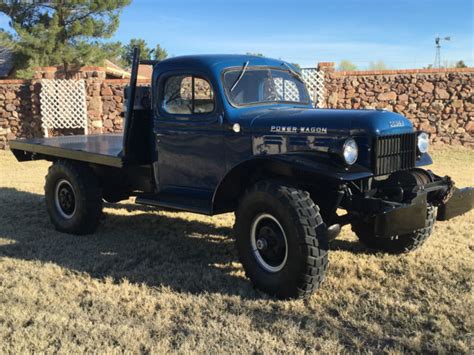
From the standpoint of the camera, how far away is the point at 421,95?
12.4 m

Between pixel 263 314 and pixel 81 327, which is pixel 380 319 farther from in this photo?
pixel 81 327

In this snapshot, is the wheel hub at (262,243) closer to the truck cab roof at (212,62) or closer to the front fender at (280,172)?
the front fender at (280,172)

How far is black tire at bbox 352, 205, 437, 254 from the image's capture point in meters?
4.35

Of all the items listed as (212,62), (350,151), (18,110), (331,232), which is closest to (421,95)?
(212,62)

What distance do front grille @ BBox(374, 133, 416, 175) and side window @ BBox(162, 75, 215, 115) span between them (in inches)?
60.1

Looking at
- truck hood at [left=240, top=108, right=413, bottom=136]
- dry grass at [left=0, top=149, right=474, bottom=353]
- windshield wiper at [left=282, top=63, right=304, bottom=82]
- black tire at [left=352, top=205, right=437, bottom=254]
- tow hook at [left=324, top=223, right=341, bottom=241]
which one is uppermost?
windshield wiper at [left=282, top=63, right=304, bottom=82]

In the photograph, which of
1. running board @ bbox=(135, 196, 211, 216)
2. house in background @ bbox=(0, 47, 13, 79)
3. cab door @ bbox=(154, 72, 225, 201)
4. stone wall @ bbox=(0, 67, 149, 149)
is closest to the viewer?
running board @ bbox=(135, 196, 211, 216)

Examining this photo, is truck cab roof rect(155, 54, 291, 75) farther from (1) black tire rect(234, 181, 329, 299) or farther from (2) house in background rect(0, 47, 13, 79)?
(2) house in background rect(0, 47, 13, 79)

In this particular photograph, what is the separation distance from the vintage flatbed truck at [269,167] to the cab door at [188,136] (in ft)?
0.04

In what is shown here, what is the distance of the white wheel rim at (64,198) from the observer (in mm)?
5715

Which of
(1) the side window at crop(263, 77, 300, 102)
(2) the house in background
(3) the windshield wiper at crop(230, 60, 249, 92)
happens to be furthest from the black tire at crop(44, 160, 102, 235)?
(2) the house in background

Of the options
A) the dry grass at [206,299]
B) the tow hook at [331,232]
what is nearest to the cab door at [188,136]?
the dry grass at [206,299]

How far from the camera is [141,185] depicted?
17.4 feet

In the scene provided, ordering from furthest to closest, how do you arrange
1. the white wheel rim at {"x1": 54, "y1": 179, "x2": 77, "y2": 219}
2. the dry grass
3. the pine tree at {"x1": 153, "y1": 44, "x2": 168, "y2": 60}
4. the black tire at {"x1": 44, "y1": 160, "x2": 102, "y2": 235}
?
the pine tree at {"x1": 153, "y1": 44, "x2": 168, "y2": 60} → the white wheel rim at {"x1": 54, "y1": 179, "x2": 77, "y2": 219} → the black tire at {"x1": 44, "y1": 160, "x2": 102, "y2": 235} → the dry grass
